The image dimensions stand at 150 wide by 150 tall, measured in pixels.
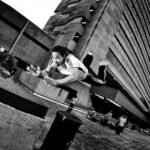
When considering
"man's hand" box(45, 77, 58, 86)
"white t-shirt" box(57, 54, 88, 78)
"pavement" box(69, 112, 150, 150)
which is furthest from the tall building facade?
"man's hand" box(45, 77, 58, 86)

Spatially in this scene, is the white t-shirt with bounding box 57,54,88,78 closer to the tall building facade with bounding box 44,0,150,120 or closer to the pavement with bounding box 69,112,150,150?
the pavement with bounding box 69,112,150,150

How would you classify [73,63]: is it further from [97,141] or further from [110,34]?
[110,34]

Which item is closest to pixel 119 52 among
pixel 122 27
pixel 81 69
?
pixel 122 27

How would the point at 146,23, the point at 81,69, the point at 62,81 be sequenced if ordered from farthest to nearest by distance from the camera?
the point at 146,23, the point at 81,69, the point at 62,81

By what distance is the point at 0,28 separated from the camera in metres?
22.9

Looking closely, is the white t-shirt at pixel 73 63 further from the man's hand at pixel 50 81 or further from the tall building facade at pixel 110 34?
the tall building facade at pixel 110 34

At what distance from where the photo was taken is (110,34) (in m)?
27.5

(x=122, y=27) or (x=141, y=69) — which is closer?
(x=122, y=27)

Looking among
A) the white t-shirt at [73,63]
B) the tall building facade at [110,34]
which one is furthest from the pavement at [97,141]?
the tall building facade at [110,34]

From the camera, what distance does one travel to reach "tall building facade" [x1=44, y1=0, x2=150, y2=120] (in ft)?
80.7

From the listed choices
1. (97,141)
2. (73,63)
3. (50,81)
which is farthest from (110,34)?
(50,81)

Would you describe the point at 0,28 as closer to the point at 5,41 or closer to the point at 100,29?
the point at 5,41

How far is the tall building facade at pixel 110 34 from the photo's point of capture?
24584 millimetres

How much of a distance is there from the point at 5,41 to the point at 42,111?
917 inches
